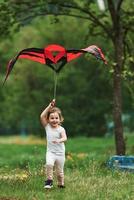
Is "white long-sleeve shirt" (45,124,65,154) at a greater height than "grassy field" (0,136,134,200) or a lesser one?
greater

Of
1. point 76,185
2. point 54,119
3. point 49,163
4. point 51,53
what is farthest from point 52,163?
point 51,53

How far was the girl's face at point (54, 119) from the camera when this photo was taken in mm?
10477

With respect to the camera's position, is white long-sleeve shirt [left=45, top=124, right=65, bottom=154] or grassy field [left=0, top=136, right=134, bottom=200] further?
white long-sleeve shirt [left=45, top=124, right=65, bottom=154]

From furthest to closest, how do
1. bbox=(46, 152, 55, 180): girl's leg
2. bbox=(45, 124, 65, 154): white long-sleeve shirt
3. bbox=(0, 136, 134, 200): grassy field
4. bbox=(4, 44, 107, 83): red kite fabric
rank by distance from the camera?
bbox=(4, 44, 107, 83): red kite fabric < bbox=(45, 124, 65, 154): white long-sleeve shirt < bbox=(46, 152, 55, 180): girl's leg < bbox=(0, 136, 134, 200): grassy field

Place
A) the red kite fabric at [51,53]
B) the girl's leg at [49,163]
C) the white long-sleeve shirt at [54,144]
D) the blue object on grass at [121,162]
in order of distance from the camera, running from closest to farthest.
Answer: the girl's leg at [49,163], the white long-sleeve shirt at [54,144], the red kite fabric at [51,53], the blue object on grass at [121,162]

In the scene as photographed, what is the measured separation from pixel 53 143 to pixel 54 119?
39cm

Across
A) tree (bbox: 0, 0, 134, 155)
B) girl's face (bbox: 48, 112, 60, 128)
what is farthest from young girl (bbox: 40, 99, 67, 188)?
tree (bbox: 0, 0, 134, 155)

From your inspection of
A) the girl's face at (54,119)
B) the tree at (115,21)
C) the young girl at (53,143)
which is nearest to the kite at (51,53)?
the young girl at (53,143)

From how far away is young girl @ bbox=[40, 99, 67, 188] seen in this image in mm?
10391

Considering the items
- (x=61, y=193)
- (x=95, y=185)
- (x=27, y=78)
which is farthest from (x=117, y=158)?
(x=27, y=78)

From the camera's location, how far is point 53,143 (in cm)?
1041

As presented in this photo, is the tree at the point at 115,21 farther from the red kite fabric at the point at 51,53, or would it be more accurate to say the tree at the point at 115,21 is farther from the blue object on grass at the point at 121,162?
the red kite fabric at the point at 51,53

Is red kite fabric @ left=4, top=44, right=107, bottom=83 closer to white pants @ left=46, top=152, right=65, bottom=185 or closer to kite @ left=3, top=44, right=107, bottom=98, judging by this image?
kite @ left=3, top=44, right=107, bottom=98

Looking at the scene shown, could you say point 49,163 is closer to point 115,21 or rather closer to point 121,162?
point 121,162
